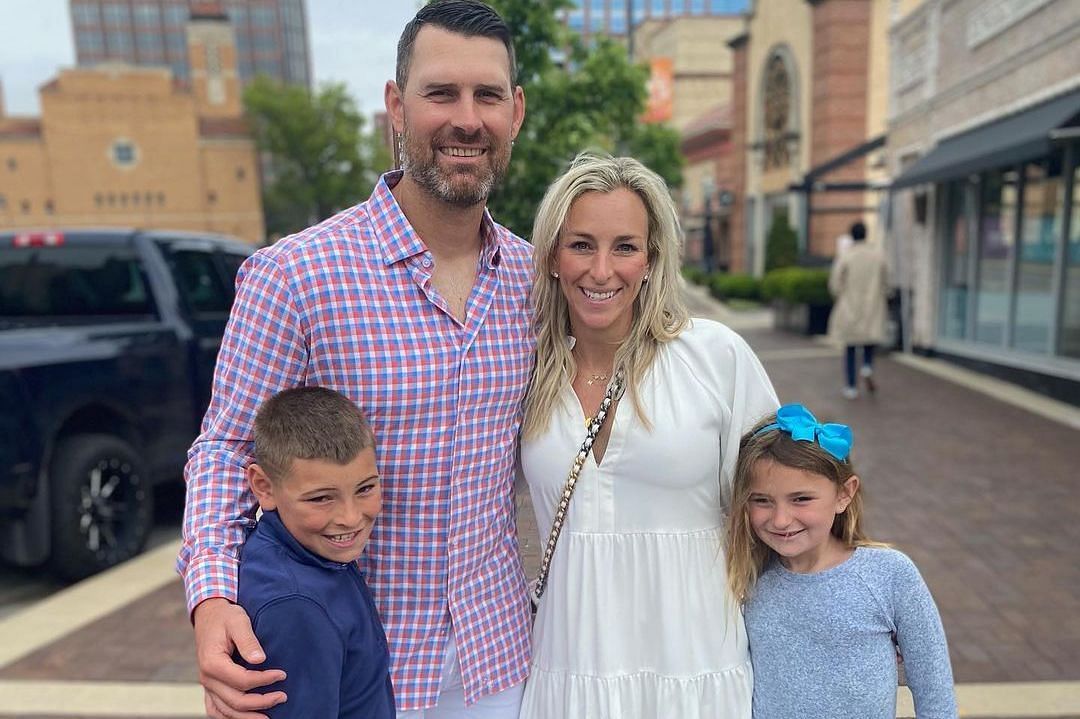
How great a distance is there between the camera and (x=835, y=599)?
1634 mm

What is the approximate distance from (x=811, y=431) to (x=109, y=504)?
4312 mm

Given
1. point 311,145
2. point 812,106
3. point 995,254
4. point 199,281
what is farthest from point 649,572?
point 311,145

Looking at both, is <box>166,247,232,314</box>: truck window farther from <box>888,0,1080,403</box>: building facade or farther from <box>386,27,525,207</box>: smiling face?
<box>888,0,1080,403</box>: building facade

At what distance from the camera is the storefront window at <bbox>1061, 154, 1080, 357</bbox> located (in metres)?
8.23

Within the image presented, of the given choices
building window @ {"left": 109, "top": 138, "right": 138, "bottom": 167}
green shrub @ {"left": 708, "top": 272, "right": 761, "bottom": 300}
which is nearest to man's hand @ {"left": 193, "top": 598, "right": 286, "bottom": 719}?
green shrub @ {"left": 708, "top": 272, "right": 761, "bottom": 300}

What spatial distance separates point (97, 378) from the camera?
4.41 meters

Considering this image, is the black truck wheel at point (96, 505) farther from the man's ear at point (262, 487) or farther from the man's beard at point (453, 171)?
the man's beard at point (453, 171)

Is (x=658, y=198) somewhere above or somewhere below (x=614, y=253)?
above

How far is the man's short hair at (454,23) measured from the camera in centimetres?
162

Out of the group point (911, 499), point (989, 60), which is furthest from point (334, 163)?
point (911, 499)

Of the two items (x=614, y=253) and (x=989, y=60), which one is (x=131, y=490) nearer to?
(x=614, y=253)

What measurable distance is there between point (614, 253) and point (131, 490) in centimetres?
407

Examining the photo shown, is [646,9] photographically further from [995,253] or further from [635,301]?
[635,301]

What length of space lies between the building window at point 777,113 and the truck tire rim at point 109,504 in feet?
74.4
